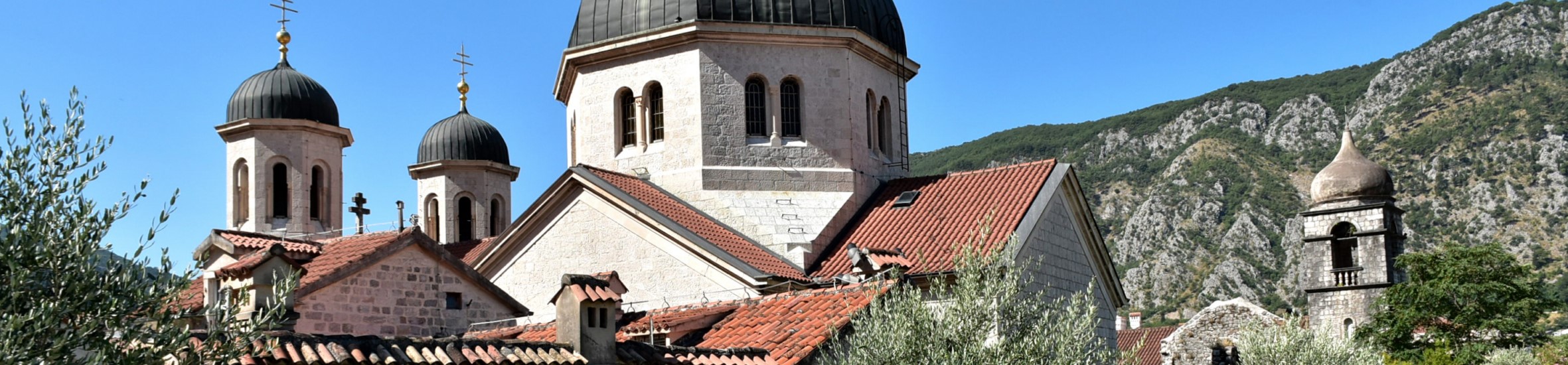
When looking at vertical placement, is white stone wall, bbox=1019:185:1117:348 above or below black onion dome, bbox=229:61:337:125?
below

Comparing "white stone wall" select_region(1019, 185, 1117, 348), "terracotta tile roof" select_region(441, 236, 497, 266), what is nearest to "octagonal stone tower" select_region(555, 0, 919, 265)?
"terracotta tile roof" select_region(441, 236, 497, 266)

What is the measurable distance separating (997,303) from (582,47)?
46.0 ft

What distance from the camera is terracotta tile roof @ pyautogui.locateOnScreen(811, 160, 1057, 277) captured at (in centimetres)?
2217

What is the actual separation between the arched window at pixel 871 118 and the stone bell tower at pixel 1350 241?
839 inches

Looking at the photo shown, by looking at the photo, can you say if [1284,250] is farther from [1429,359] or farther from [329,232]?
[329,232]

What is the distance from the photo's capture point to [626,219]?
2306 centimetres

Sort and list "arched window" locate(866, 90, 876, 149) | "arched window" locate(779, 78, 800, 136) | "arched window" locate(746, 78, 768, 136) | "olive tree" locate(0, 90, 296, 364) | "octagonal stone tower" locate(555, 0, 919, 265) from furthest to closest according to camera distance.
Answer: "arched window" locate(866, 90, 876, 149) < "arched window" locate(779, 78, 800, 136) < "arched window" locate(746, 78, 768, 136) < "octagonal stone tower" locate(555, 0, 919, 265) < "olive tree" locate(0, 90, 296, 364)

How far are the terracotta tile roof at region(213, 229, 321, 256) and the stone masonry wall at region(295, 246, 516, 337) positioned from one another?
1344 mm

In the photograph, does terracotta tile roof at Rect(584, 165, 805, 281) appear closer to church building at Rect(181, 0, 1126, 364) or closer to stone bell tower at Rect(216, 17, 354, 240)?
church building at Rect(181, 0, 1126, 364)

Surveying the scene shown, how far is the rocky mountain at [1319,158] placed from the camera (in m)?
76.4

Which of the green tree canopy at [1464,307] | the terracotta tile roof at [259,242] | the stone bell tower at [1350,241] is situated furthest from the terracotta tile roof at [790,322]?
the stone bell tower at [1350,241]

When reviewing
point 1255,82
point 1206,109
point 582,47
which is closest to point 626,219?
point 582,47

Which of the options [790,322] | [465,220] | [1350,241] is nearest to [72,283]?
[790,322]

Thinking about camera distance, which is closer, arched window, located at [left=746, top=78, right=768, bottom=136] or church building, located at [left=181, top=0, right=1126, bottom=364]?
church building, located at [left=181, top=0, right=1126, bottom=364]
